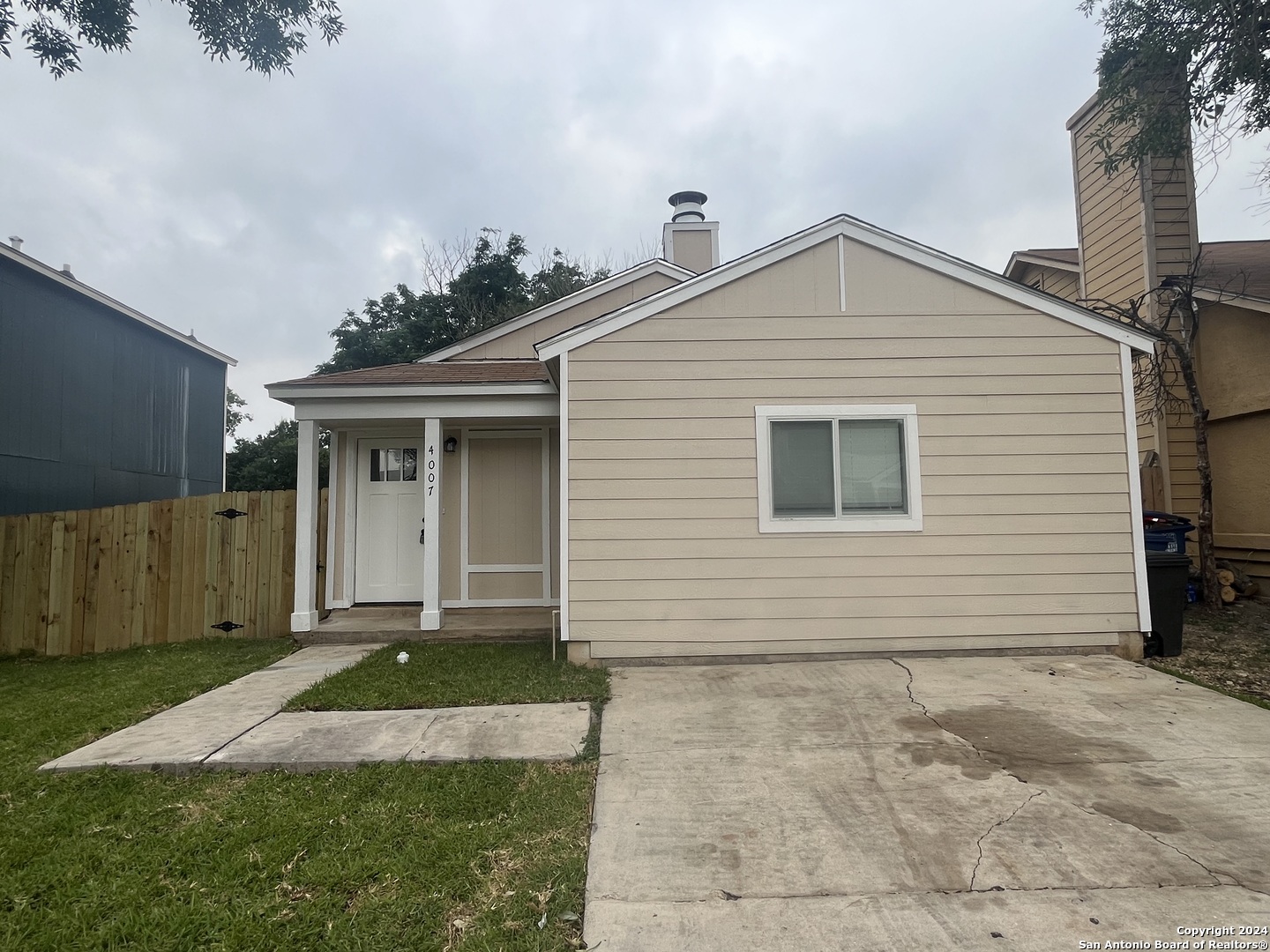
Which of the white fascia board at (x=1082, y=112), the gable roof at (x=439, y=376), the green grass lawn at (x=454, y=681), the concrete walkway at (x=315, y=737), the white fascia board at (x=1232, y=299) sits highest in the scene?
the white fascia board at (x=1082, y=112)

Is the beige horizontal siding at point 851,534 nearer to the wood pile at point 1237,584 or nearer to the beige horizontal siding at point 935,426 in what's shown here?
the beige horizontal siding at point 935,426

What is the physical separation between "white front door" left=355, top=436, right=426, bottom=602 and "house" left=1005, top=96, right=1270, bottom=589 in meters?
9.26

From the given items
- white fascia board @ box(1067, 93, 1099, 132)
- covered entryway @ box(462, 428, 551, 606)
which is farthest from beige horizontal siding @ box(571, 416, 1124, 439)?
white fascia board @ box(1067, 93, 1099, 132)

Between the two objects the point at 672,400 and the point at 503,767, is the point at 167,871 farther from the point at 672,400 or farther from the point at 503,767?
the point at 672,400

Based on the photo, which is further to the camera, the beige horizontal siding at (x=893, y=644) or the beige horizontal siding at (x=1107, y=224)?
the beige horizontal siding at (x=1107, y=224)

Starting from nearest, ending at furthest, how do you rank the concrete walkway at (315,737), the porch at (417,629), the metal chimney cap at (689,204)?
the concrete walkway at (315,737) → the porch at (417,629) → the metal chimney cap at (689,204)

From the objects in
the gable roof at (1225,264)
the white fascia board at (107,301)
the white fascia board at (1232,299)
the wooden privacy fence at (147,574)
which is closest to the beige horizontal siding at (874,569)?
the white fascia board at (1232,299)

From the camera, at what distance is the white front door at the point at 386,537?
293 inches

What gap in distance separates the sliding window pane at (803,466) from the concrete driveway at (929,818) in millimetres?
1645

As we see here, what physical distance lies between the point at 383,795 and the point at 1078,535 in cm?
585

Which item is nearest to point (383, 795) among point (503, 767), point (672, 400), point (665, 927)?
point (503, 767)

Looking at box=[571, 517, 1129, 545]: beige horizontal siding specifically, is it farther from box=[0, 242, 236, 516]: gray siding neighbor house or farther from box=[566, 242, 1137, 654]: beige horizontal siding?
box=[0, 242, 236, 516]: gray siding neighbor house

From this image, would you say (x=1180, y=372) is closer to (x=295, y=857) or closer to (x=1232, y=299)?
(x=1232, y=299)

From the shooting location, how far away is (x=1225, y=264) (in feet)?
28.1
